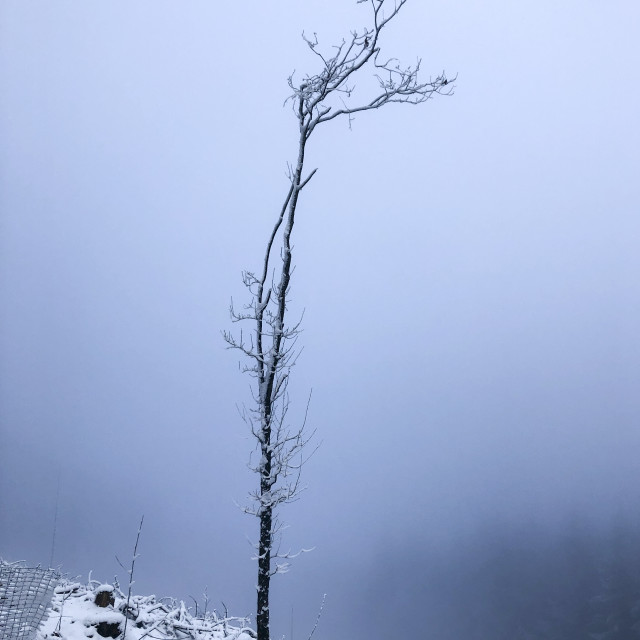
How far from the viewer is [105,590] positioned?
8.53 metres

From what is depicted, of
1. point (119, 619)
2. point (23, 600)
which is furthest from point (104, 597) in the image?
point (23, 600)

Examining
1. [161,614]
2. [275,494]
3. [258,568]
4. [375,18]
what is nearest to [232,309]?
[275,494]

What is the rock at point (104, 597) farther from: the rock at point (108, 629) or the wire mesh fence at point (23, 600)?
the wire mesh fence at point (23, 600)

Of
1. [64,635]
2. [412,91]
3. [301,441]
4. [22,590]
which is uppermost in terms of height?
[412,91]

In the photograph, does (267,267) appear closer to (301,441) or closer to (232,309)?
(232,309)

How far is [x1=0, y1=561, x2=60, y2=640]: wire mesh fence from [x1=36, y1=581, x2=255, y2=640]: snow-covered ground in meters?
1.69

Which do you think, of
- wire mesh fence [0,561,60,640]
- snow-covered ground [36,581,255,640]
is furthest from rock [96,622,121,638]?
wire mesh fence [0,561,60,640]

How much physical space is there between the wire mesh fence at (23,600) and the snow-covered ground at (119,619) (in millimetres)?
1689

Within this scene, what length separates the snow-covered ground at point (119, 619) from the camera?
7.62 meters

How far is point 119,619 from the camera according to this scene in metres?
7.96

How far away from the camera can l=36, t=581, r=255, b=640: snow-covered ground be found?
7.62m

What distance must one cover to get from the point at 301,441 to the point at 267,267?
2.72 m

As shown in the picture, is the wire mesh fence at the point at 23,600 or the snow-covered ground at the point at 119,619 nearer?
the wire mesh fence at the point at 23,600

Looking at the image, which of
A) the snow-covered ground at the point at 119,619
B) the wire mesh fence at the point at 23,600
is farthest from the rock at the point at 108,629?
the wire mesh fence at the point at 23,600
